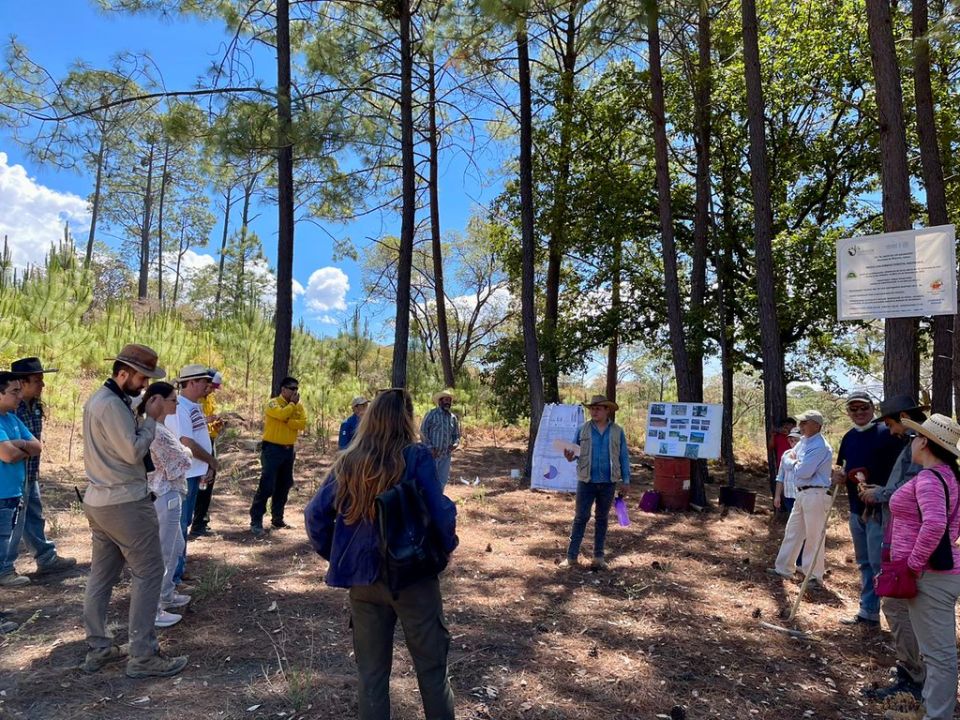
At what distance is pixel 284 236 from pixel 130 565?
9.18 metres

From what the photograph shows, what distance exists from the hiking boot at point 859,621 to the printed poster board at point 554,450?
16.1ft

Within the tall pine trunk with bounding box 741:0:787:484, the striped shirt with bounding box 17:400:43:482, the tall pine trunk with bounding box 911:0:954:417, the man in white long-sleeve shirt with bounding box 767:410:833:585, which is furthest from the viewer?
the tall pine trunk with bounding box 741:0:787:484

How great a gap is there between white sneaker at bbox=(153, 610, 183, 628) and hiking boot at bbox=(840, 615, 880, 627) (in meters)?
4.96

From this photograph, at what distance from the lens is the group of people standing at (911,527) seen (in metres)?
3.30

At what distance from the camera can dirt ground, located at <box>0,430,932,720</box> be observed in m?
3.56

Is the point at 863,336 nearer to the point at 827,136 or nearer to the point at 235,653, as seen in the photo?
the point at 827,136

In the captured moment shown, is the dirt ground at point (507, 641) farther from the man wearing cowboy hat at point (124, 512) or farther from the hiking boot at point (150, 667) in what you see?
the man wearing cowboy hat at point (124, 512)

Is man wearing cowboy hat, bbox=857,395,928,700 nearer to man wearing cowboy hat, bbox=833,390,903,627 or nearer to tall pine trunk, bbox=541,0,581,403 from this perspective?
man wearing cowboy hat, bbox=833,390,903,627

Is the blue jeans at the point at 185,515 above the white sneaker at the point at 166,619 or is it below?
above

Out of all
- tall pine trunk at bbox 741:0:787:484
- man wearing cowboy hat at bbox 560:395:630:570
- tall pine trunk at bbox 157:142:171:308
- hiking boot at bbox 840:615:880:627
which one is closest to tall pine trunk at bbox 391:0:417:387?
tall pine trunk at bbox 741:0:787:484

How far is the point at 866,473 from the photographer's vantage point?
491cm

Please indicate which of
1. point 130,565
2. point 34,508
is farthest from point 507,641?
point 34,508

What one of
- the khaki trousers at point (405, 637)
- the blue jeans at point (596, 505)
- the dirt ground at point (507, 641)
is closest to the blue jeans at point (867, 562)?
the dirt ground at point (507, 641)

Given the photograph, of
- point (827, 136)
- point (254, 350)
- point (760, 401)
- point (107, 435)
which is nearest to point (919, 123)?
point (827, 136)
